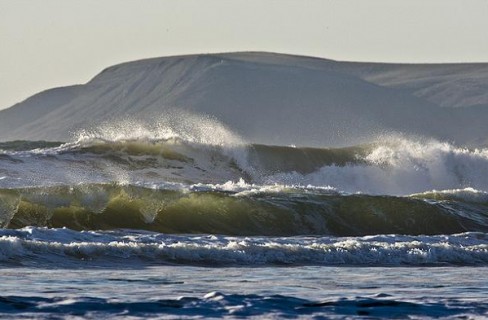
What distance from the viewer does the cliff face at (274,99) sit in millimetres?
115500

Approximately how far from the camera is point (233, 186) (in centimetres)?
2533

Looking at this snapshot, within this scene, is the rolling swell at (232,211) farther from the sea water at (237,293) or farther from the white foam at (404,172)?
the white foam at (404,172)

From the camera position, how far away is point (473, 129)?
383 feet

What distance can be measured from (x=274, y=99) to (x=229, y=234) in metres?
100

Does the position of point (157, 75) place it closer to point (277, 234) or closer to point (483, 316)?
point (277, 234)

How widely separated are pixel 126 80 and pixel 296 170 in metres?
94.4

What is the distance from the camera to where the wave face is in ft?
70.9

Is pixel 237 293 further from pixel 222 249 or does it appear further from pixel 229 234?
pixel 229 234

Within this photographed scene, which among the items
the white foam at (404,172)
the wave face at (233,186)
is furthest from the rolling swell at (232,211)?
the white foam at (404,172)

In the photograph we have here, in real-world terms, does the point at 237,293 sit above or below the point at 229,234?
below

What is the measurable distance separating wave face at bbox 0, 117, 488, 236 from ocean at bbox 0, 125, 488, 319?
1.9 inches

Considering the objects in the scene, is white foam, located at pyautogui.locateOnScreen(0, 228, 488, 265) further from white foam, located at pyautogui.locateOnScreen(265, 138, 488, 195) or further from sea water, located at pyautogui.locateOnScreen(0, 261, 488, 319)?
white foam, located at pyautogui.locateOnScreen(265, 138, 488, 195)

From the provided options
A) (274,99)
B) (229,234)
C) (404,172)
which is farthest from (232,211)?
(274,99)

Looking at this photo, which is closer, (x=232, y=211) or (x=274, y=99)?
(x=232, y=211)
